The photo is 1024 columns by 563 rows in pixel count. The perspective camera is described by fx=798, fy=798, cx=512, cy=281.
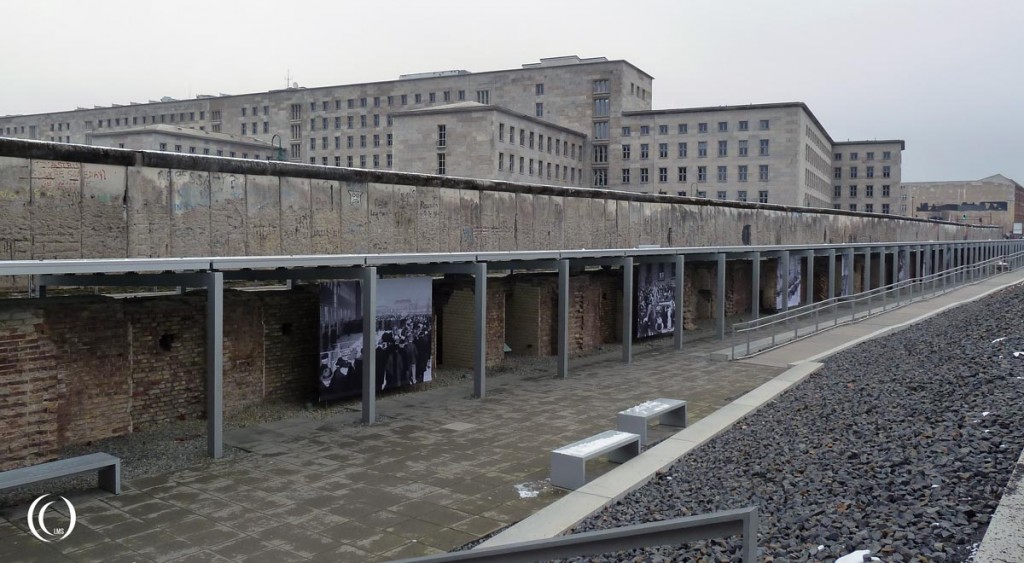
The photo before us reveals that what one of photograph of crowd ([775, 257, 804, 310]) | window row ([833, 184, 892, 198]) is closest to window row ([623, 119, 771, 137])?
window row ([833, 184, 892, 198])

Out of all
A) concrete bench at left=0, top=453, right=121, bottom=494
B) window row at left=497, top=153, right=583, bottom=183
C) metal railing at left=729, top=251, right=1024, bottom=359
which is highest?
window row at left=497, top=153, right=583, bottom=183

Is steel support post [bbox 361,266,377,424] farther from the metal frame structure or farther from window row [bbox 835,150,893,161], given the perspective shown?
window row [bbox 835,150,893,161]

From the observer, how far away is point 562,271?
15.6 m

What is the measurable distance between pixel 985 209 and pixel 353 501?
136361mm

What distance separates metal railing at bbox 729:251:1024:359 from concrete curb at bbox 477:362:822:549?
5819 mm

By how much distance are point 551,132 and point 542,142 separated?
2010mm

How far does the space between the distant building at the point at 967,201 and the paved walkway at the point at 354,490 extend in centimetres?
11956

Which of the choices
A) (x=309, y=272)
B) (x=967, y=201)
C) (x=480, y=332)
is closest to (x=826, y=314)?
(x=480, y=332)

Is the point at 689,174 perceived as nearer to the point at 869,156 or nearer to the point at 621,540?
the point at 869,156

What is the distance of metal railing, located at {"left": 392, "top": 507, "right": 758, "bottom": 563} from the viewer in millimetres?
3729

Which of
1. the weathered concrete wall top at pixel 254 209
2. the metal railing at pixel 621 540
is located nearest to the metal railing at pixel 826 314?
the weathered concrete wall top at pixel 254 209

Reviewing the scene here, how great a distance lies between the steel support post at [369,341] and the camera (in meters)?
11.6

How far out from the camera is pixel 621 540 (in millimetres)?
4062

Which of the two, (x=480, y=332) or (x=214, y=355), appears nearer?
(x=214, y=355)
